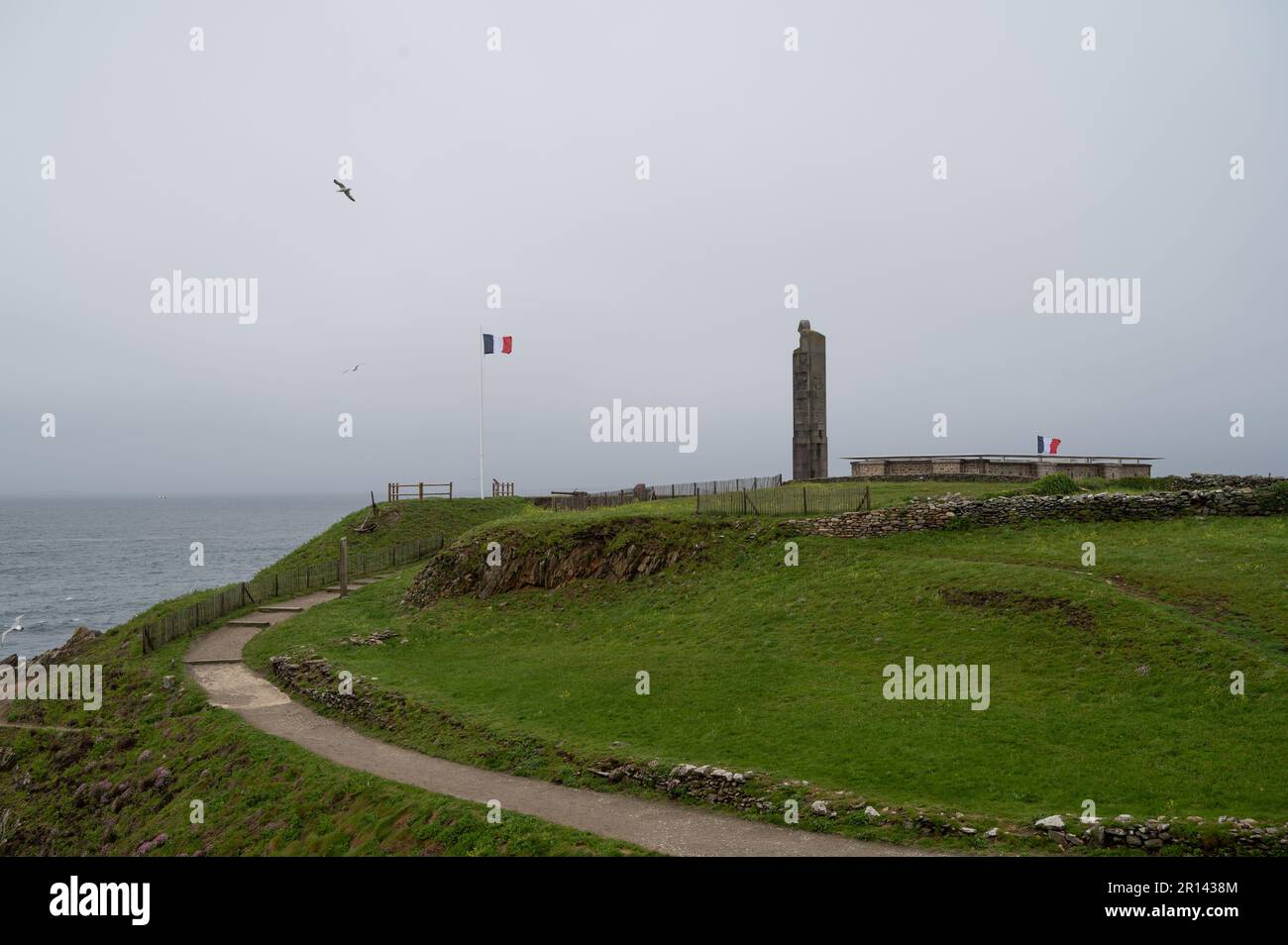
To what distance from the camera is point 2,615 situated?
242ft

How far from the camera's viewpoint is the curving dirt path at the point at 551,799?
1411 centimetres

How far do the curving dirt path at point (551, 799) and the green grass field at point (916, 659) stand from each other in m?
1.07

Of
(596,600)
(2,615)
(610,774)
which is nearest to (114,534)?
→ (2,615)

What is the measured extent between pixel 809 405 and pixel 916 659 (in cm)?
2755

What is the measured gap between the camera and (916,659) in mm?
22797

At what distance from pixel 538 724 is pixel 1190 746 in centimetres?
1488

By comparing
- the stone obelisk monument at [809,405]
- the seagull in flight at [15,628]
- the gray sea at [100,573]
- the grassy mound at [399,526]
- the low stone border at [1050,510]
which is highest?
the stone obelisk monument at [809,405]

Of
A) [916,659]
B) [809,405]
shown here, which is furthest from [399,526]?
[916,659]

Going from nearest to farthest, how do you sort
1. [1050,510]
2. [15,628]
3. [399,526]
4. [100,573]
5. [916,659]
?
1. [916,659]
2. [1050,510]
3. [399,526]
4. [15,628]
5. [100,573]

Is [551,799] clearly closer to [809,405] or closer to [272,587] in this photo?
[272,587]

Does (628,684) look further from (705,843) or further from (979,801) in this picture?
(979,801)

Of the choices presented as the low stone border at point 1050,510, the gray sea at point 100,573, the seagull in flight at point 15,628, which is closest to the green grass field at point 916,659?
the low stone border at point 1050,510

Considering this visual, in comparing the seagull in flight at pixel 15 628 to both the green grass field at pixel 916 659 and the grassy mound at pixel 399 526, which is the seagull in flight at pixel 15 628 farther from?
A: the green grass field at pixel 916 659

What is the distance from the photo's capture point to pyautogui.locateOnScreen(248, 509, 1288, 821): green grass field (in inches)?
628
